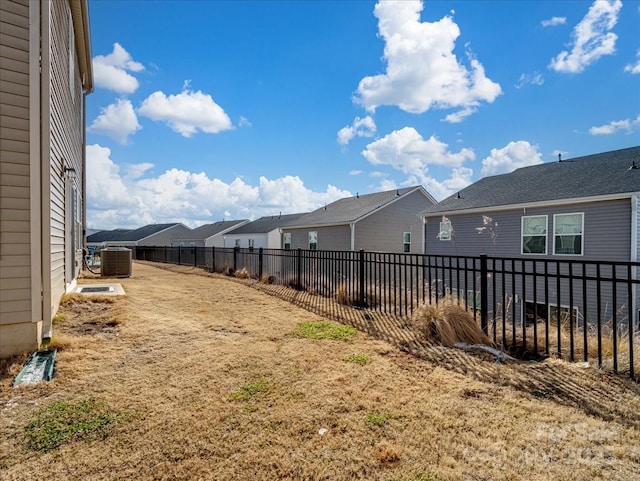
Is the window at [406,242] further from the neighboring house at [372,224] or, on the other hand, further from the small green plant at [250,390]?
the small green plant at [250,390]

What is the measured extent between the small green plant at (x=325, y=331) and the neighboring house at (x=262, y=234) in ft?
64.0

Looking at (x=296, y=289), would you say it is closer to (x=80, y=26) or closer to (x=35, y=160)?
(x=35, y=160)

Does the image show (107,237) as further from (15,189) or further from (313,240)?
(15,189)

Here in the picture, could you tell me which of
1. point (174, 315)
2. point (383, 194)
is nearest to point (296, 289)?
point (174, 315)

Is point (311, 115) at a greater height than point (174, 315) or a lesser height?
greater

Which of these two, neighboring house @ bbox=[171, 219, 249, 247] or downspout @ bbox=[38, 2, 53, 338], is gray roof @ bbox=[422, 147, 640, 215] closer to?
downspout @ bbox=[38, 2, 53, 338]

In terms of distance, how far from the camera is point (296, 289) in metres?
9.34

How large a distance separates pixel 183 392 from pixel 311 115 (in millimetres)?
15776

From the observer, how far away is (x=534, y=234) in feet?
41.8

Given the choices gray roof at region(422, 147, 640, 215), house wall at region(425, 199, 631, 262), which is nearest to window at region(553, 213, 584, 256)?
house wall at region(425, 199, 631, 262)

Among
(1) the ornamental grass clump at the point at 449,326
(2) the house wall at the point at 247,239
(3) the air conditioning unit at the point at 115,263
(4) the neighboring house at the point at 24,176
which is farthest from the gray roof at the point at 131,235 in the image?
(1) the ornamental grass clump at the point at 449,326

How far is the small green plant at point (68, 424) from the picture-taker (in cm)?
217

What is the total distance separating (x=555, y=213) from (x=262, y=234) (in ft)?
71.9

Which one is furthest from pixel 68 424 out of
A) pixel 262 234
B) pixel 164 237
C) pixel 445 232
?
pixel 164 237
